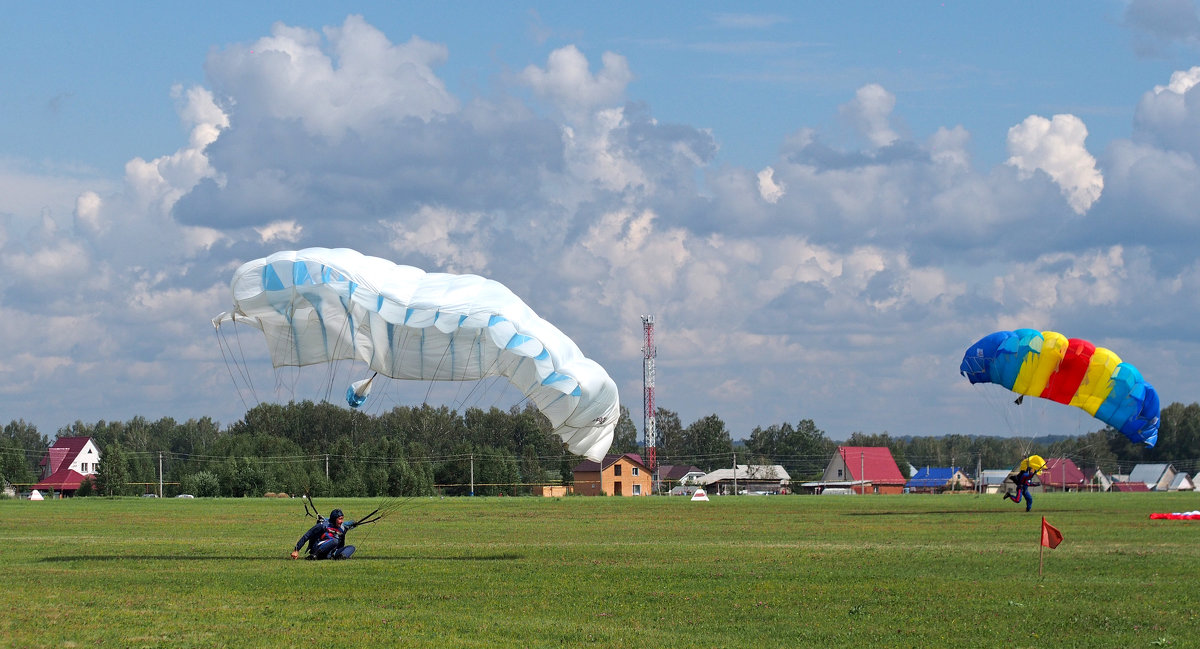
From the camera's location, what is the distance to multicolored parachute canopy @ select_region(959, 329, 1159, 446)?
37.1 meters

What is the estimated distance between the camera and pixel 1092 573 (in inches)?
849

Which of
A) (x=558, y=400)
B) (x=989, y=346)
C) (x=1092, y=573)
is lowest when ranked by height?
(x=1092, y=573)

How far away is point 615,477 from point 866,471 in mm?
36956

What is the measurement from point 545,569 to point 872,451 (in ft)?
400

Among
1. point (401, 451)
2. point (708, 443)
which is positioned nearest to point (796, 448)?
point (708, 443)

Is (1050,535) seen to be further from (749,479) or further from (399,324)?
(749,479)

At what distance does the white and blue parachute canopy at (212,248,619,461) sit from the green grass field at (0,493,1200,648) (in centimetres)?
348

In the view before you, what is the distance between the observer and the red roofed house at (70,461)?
355 feet

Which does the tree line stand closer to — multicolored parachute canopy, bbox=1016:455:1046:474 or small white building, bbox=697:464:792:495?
multicolored parachute canopy, bbox=1016:455:1046:474

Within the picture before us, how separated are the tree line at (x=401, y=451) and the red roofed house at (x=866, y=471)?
14107 millimetres

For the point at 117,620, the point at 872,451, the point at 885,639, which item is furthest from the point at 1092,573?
the point at 872,451

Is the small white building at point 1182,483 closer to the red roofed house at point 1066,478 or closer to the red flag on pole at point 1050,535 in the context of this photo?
the red roofed house at point 1066,478

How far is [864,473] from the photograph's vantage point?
135 meters

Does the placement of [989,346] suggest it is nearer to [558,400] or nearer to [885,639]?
[558,400]
